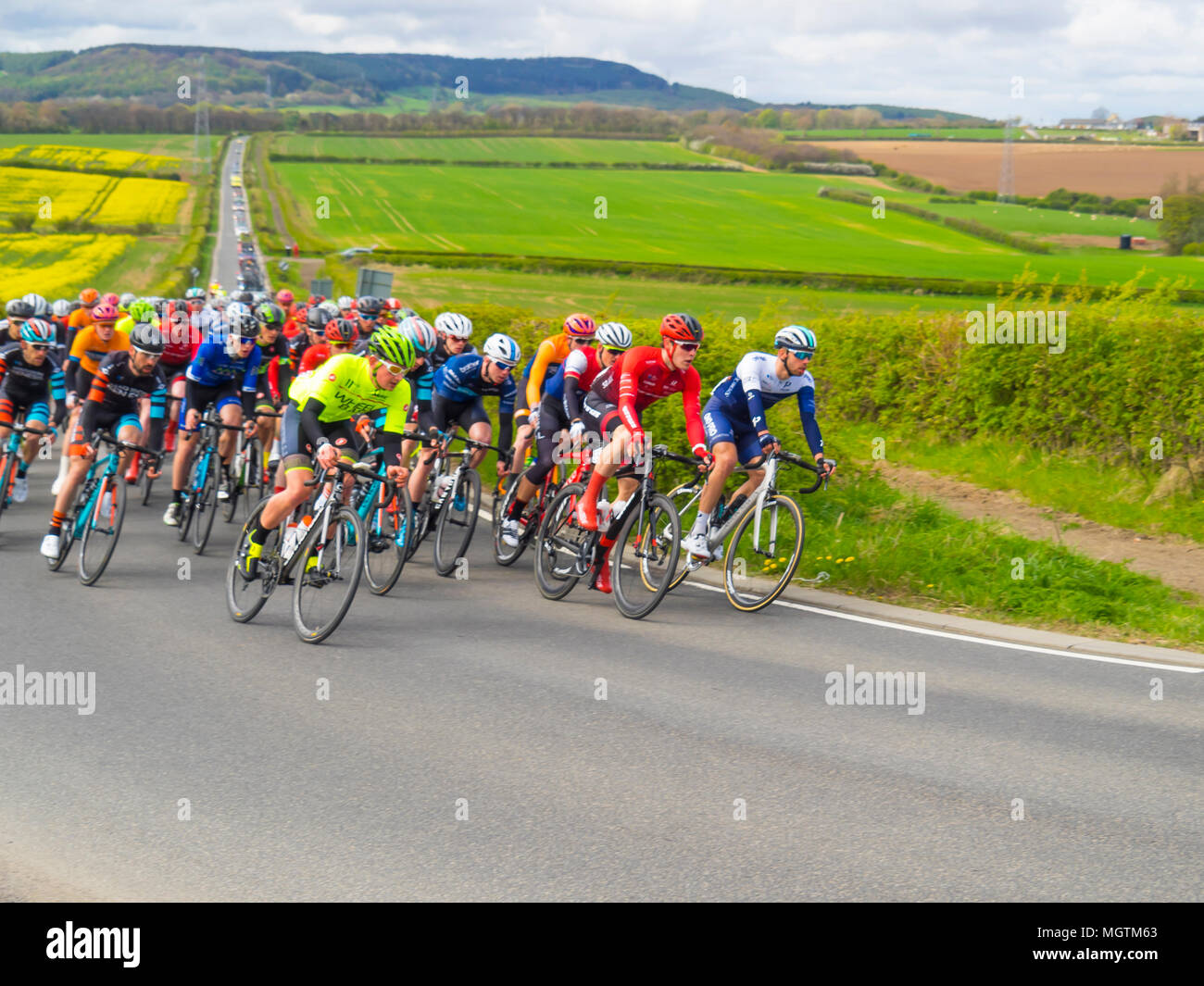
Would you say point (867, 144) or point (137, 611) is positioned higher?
point (867, 144)

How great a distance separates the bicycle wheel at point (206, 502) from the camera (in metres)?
12.0

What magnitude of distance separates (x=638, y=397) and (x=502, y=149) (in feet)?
430

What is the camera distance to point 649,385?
33.3 ft

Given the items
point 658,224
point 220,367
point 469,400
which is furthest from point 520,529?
point 658,224

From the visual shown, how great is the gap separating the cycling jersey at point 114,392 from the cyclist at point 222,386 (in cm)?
95

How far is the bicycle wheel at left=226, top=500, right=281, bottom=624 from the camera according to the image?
30.4 feet

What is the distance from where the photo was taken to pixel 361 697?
7.54 meters

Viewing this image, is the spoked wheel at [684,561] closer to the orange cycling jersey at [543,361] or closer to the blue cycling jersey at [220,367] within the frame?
the orange cycling jersey at [543,361]

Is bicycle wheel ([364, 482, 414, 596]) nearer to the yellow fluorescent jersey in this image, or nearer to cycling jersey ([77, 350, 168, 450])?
the yellow fluorescent jersey

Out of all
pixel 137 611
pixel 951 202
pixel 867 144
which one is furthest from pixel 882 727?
pixel 867 144

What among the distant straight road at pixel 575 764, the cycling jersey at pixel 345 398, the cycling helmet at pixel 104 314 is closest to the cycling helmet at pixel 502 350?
the cycling jersey at pixel 345 398

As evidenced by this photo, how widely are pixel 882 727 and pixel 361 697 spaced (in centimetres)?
309

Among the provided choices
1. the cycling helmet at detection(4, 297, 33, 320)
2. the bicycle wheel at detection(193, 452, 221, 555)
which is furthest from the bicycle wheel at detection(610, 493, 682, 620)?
the cycling helmet at detection(4, 297, 33, 320)
